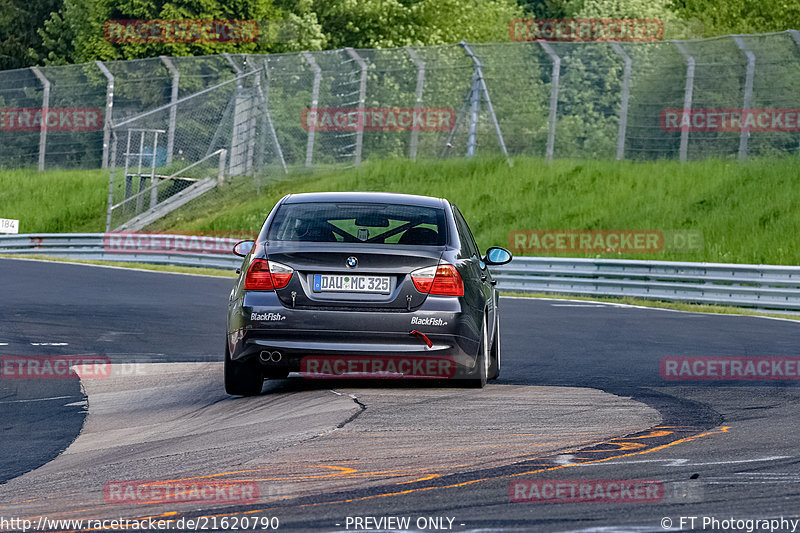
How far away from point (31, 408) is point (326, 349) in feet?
7.95

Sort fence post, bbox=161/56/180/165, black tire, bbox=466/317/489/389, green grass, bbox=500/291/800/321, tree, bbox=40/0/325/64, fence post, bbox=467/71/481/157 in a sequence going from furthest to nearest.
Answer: tree, bbox=40/0/325/64 < fence post, bbox=161/56/180/165 < fence post, bbox=467/71/481/157 < green grass, bbox=500/291/800/321 < black tire, bbox=466/317/489/389

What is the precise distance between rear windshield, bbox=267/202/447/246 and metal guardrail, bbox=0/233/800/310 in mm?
12298

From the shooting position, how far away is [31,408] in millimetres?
9773

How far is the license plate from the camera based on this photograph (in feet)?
29.5

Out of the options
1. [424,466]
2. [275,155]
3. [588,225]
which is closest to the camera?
[424,466]

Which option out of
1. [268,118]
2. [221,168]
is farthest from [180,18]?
[268,118]

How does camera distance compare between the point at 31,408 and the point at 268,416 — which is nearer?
the point at 268,416

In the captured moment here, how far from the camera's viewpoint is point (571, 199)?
33.2 metres

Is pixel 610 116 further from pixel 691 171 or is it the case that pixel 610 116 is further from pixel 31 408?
pixel 31 408

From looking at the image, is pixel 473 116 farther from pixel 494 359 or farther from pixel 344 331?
pixel 344 331

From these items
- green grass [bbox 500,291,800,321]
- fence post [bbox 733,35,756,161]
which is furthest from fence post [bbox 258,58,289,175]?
green grass [bbox 500,291,800,321]

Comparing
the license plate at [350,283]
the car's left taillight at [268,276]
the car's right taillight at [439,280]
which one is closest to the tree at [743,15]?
the car's right taillight at [439,280]

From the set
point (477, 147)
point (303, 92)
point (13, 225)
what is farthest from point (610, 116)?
point (13, 225)

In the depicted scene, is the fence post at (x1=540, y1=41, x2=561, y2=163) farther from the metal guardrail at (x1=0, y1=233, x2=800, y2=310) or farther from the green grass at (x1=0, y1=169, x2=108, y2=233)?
the green grass at (x1=0, y1=169, x2=108, y2=233)
